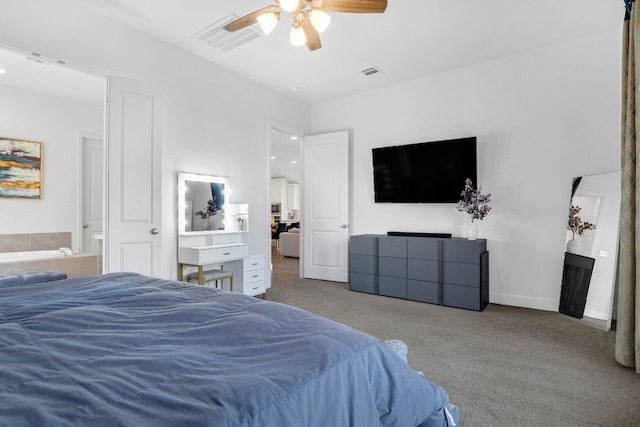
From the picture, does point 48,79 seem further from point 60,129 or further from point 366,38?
point 366,38

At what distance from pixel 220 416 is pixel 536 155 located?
4.30 meters

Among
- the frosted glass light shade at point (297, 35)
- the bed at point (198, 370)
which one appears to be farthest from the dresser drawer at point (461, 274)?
the frosted glass light shade at point (297, 35)

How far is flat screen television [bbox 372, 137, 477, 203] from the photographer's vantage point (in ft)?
13.7

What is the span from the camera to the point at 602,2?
2.99 meters

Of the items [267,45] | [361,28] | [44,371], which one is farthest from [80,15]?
[44,371]

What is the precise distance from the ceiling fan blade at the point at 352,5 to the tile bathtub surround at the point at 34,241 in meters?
4.81

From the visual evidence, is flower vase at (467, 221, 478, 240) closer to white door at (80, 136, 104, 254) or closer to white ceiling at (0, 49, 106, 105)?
white ceiling at (0, 49, 106, 105)

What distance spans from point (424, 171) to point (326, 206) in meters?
1.67

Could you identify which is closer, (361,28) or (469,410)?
(469,410)

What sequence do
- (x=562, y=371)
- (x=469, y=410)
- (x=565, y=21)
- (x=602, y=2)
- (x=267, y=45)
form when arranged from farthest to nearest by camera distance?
(x=267, y=45)
(x=565, y=21)
(x=602, y=2)
(x=562, y=371)
(x=469, y=410)

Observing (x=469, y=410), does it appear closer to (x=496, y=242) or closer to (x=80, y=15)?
(x=496, y=242)

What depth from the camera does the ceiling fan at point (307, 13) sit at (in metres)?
2.32

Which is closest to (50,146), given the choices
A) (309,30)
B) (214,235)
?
(214,235)

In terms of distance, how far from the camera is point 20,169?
4.50 metres
